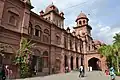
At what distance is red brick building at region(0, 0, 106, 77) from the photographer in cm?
1850

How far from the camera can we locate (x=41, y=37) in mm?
24844

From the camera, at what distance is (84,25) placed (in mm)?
46062

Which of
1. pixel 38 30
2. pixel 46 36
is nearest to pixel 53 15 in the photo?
pixel 46 36

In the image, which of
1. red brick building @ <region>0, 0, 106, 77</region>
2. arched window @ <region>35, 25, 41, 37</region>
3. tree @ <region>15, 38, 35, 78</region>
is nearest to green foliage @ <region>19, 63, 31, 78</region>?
tree @ <region>15, 38, 35, 78</region>

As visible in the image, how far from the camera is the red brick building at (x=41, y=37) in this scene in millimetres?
18500

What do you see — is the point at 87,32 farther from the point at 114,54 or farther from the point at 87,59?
the point at 114,54

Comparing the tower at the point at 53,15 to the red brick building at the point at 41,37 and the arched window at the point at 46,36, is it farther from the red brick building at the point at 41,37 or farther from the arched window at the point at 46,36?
the arched window at the point at 46,36

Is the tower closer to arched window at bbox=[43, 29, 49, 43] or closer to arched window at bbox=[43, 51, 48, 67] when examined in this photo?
arched window at bbox=[43, 29, 49, 43]

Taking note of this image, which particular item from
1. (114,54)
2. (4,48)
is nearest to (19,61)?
(4,48)

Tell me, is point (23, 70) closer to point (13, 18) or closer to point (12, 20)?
point (12, 20)

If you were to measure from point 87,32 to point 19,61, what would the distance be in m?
30.5

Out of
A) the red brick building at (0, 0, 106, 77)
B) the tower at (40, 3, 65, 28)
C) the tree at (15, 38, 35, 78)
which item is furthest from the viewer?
the tower at (40, 3, 65, 28)

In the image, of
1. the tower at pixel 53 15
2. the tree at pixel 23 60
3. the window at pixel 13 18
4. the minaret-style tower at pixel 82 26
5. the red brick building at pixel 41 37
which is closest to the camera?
the red brick building at pixel 41 37

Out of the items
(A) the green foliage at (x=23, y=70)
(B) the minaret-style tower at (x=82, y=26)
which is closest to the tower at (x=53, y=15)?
(B) the minaret-style tower at (x=82, y=26)
